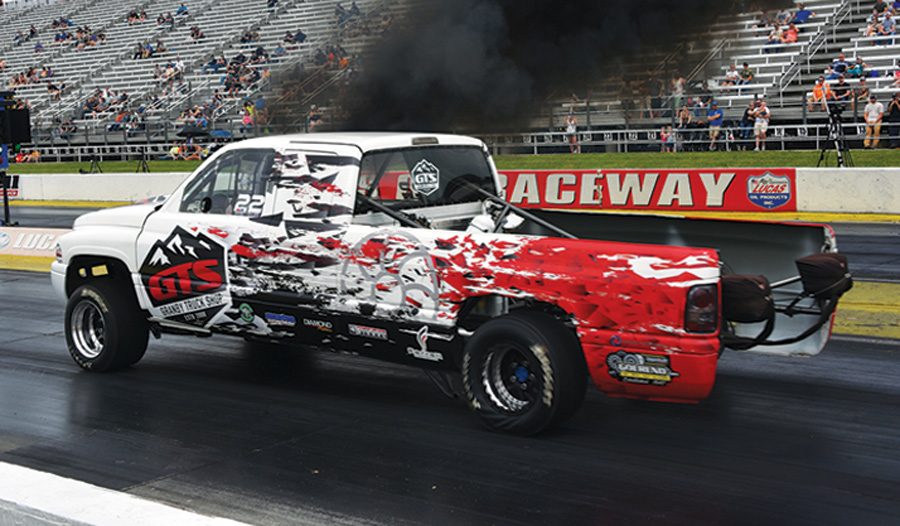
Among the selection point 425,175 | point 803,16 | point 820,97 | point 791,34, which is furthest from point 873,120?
point 425,175

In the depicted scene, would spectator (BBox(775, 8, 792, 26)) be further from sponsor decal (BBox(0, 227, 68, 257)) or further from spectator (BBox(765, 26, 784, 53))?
sponsor decal (BBox(0, 227, 68, 257))

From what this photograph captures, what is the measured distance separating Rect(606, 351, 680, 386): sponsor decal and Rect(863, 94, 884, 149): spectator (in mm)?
18868

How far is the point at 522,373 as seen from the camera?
17.8 feet

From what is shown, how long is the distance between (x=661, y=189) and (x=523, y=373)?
13.4 metres

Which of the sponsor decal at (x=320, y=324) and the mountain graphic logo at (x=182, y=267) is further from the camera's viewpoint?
the mountain graphic logo at (x=182, y=267)

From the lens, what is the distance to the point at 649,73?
49.5 ft

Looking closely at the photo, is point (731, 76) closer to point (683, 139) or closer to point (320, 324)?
point (683, 139)

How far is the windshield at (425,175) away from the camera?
6.37 meters

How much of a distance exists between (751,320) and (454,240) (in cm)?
182

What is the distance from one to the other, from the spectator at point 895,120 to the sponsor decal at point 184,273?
62.4 ft

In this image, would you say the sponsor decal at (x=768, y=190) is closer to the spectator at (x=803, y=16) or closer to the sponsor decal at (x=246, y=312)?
the spectator at (x=803, y=16)

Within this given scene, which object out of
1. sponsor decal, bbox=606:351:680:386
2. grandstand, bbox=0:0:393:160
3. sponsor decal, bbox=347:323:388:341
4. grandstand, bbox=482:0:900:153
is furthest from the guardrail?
sponsor decal, bbox=606:351:680:386

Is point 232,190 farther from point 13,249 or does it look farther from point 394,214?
point 13,249

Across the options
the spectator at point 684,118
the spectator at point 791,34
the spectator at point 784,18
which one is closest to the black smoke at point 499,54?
the spectator at point 684,118
